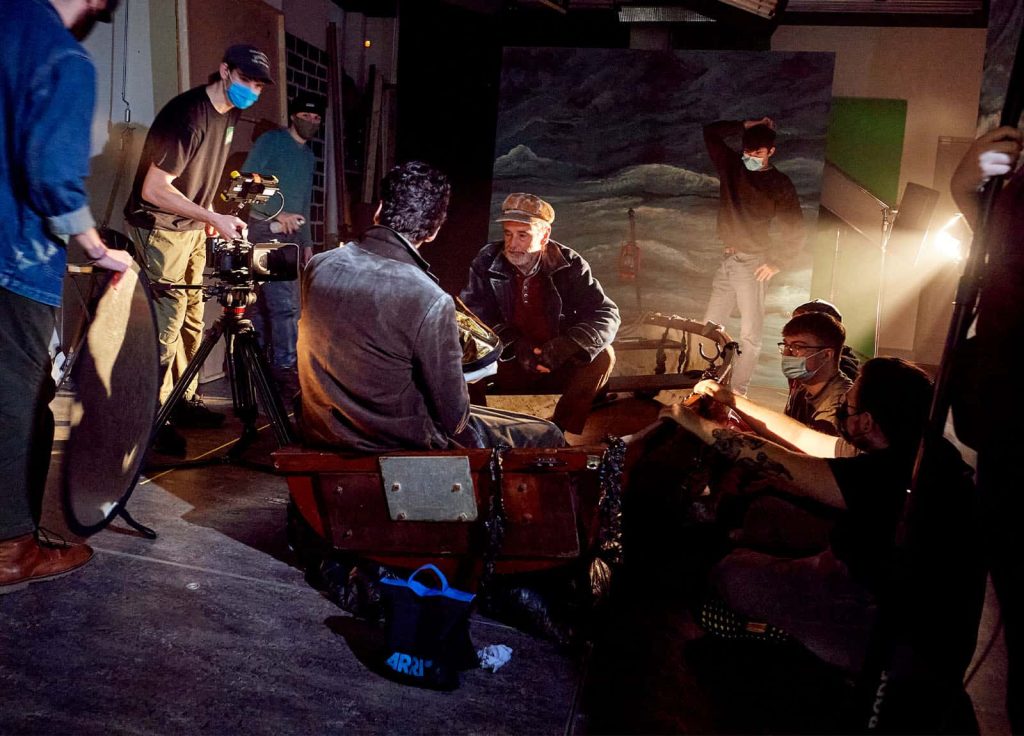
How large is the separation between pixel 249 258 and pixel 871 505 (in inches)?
103

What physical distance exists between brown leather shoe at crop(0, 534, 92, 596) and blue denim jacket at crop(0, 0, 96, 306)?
30.2 inches

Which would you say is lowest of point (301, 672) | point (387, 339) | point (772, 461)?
point (301, 672)

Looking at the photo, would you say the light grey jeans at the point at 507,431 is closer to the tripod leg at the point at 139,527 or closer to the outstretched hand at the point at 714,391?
the outstretched hand at the point at 714,391

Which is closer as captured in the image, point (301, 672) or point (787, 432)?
point (301, 672)

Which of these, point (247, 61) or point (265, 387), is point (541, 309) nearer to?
point (265, 387)

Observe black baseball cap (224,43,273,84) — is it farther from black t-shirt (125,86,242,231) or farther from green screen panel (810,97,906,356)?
green screen panel (810,97,906,356)

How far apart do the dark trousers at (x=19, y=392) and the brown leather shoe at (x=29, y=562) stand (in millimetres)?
38

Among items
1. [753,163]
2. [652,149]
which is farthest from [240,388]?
[753,163]

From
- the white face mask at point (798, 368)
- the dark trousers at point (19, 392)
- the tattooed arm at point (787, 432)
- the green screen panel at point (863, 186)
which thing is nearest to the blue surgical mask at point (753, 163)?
the green screen panel at point (863, 186)

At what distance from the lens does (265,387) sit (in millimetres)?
→ 3312

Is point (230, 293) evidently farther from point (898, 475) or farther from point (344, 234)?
point (344, 234)

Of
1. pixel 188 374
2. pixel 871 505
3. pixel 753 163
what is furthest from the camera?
pixel 753 163

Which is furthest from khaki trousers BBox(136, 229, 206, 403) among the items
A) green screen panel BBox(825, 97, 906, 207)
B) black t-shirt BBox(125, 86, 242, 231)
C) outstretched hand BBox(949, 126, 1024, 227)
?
green screen panel BBox(825, 97, 906, 207)

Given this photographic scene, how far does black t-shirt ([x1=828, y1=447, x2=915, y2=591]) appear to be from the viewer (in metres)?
1.96
